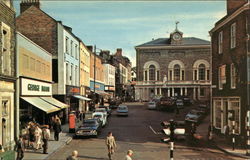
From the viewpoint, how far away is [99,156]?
18219 millimetres

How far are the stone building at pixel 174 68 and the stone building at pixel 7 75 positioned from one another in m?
63.0

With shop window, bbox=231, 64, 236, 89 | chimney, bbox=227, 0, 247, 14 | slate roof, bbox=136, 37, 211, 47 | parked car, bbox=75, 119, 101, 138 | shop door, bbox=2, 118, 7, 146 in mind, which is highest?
slate roof, bbox=136, 37, 211, 47

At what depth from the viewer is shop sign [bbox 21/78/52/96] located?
76.8 feet

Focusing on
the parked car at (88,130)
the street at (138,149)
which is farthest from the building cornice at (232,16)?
the parked car at (88,130)

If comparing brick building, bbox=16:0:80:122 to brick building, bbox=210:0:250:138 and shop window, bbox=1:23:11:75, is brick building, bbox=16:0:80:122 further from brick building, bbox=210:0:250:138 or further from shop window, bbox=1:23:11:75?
brick building, bbox=210:0:250:138

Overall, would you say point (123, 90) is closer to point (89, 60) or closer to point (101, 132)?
point (89, 60)

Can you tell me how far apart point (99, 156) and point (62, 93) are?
17.5m

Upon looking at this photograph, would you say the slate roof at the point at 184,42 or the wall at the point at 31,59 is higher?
the slate roof at the point at 184,42

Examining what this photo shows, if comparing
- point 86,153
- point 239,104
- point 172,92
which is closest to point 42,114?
point 86,153

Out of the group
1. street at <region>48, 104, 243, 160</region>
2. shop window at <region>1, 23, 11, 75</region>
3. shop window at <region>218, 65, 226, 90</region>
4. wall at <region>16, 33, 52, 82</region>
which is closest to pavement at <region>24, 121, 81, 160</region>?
street at <region>48, 104, 243, 160</region>

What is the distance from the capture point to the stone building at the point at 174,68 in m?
80.7

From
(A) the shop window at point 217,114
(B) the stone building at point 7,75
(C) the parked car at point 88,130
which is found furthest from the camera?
(A) the shop window at point 217,114

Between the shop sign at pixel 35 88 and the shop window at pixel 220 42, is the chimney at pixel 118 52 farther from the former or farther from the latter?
the shop window at pixel 220 42

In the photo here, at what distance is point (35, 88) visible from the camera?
26.2m
